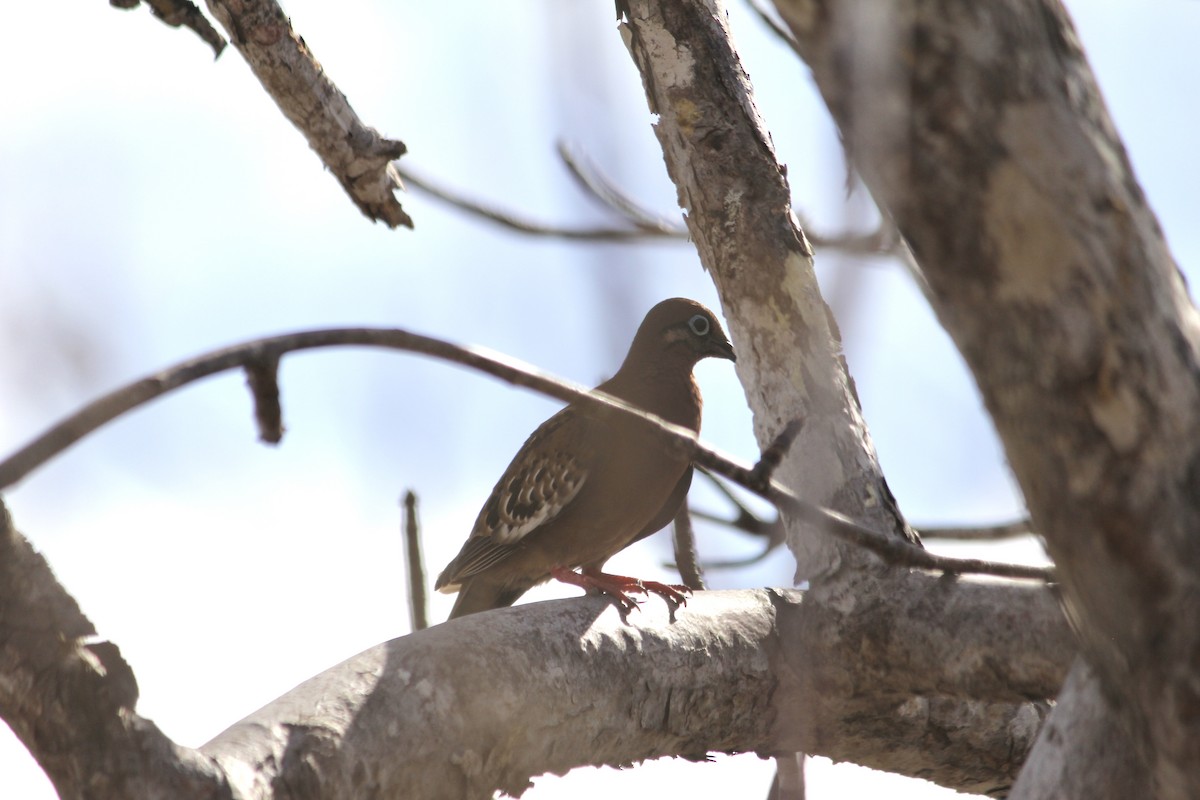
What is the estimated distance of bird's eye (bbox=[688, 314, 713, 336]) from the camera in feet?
17.9

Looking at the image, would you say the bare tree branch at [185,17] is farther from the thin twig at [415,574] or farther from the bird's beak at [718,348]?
the bird's beak at [718,348]

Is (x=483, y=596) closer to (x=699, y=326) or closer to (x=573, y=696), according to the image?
(x=699, y=326)

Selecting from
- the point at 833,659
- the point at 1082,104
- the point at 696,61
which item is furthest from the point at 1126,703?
the point at 696,61

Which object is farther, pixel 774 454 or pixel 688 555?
pixel 688 555

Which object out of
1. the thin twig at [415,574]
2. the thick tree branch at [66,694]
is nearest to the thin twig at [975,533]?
the thin twig at [415,574]

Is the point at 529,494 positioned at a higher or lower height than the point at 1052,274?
higher

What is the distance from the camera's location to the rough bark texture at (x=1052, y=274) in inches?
53.2

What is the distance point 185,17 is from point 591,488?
2559mm

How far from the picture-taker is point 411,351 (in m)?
1.59

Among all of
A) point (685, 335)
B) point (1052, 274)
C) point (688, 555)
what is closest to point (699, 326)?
point (685, 335)

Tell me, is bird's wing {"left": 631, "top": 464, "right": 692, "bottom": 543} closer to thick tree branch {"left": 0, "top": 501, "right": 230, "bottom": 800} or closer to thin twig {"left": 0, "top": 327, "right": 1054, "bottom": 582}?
thin twig {"left": 0, "top": 327, "right": 1054, "bottom": 582}

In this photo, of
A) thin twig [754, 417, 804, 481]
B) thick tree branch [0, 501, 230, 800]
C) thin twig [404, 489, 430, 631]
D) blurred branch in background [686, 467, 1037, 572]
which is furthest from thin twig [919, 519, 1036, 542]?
thick tree branch [0, 501, 230, 800]

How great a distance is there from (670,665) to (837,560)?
63cm

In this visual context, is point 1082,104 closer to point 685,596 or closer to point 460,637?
point 460,637
